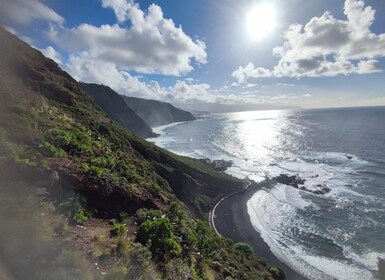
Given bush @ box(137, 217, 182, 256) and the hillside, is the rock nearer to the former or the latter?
the hillside

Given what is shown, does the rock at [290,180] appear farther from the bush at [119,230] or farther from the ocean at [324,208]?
the bush at [119,230]

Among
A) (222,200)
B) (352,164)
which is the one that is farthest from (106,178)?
(352,164)

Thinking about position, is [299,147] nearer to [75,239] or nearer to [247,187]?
[247,187]

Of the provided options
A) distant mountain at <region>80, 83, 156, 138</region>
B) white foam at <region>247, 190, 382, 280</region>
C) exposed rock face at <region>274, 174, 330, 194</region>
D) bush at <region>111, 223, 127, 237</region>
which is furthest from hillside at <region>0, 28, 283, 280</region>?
distant mountain at <region>80, 83, 156, 138</region>

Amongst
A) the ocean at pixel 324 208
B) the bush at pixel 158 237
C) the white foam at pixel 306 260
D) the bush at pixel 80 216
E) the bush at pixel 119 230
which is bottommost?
the white foam at pixel 306 260

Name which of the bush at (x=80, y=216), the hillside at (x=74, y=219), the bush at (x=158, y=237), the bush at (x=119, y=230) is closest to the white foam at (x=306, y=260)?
the hillside at (x=74, y=219)

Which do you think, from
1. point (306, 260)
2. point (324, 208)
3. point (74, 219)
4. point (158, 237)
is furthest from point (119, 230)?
point (324, 208)

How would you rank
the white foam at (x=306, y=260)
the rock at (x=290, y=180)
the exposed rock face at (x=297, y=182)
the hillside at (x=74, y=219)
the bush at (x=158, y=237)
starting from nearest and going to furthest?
1. the hillside at (x=74, y=219)
2. the bush at (x=158, y=237)
3. the white foam at (x=306, y=260)
4. the exposed rock face at (x=297, y=182)
5. the rock at (x=290, y=180)
